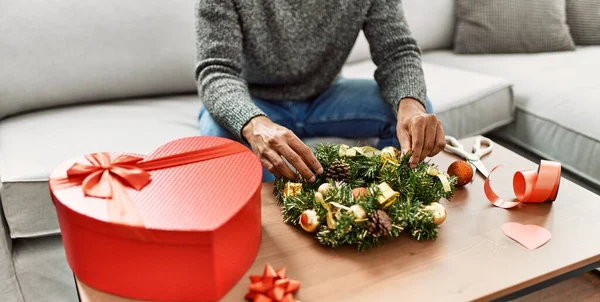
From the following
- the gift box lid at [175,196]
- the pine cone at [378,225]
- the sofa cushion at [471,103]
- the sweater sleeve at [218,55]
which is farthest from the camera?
the sofa cushion at [471,103]

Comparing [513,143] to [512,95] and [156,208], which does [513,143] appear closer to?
[512,95]

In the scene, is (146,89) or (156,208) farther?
(146,89)

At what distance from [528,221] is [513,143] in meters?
0.78

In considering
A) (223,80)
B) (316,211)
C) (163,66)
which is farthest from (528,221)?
(163,66)

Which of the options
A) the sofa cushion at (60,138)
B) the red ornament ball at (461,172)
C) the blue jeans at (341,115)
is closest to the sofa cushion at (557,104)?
the blue jeans at (341,115)

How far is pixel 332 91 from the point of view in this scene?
1321 millimetres

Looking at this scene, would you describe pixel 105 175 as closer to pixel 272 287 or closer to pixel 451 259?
pixel 272 287

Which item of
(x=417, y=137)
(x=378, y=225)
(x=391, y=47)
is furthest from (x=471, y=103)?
(x=378, y=225)

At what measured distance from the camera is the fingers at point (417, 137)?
93 centimetres

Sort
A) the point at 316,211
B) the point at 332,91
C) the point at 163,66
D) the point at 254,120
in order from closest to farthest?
the point at 316,211 → the point at 254,120 → the point at 332,91 → the point at 163,66

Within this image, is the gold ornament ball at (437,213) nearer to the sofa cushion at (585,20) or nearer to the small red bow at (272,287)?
the small red bow at (272,287)

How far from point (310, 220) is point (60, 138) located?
2.45 ft

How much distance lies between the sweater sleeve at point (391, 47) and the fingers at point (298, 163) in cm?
39

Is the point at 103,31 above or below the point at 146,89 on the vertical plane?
above
